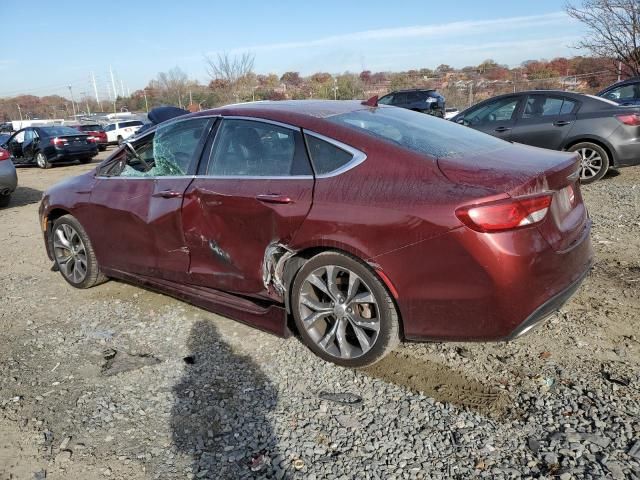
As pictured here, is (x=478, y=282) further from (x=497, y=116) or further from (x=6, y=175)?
(x=6, y=175)

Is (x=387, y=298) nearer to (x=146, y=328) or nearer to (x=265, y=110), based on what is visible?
(x=265, y=110)

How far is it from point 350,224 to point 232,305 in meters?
Result: 1.17

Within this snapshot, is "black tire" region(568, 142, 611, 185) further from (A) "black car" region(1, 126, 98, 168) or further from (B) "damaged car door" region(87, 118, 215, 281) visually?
(A) "black car" region(1, 126, 98, 168)

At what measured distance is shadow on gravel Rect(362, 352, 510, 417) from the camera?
2.78 meters

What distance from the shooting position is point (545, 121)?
805cm

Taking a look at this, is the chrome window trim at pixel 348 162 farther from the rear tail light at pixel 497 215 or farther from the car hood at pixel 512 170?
the rear tail light at pixel 497 215

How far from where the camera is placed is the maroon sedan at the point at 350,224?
2600 mm

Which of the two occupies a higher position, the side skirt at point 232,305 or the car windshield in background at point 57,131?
the car windshield in background at point 57,131

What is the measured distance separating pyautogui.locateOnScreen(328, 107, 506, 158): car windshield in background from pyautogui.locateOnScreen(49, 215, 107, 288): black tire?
107 inches

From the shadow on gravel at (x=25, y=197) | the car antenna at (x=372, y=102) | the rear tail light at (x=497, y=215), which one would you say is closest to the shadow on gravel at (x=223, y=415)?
the rear tail light at (x=497, y=215)

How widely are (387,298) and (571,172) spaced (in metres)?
1.32

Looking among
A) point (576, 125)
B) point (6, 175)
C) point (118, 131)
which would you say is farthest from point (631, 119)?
point (118, 131)

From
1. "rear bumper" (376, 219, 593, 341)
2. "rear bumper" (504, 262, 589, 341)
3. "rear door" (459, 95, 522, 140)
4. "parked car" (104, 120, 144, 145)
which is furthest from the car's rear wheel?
"rear bumper" (504, 262, 589, 341)

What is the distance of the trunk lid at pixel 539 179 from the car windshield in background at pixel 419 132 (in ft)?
0.54
